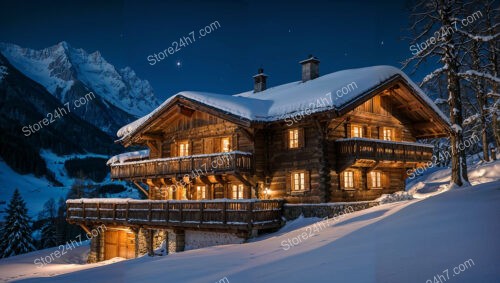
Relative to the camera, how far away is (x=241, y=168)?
23.3 metres

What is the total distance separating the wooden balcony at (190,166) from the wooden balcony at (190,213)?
224 centimetres

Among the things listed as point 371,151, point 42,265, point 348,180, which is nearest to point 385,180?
point 348,180

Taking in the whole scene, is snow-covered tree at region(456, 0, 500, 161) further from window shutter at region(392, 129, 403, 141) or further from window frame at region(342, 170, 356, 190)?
window frame at region(342, 170, 356, 190)

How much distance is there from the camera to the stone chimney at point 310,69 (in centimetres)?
2939

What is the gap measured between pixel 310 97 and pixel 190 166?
26.4ft

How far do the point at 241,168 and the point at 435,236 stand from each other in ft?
47.8

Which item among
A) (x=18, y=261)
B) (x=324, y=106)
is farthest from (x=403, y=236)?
(x=18, y=261)

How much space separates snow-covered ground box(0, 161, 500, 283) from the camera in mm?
7704

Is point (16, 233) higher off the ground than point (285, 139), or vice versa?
point (285, 139)

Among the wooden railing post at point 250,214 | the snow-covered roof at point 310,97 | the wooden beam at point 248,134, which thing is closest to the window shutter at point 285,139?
the snow-covered roof at point 310,97

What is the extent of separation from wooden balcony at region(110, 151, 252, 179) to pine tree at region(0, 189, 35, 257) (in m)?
22.8

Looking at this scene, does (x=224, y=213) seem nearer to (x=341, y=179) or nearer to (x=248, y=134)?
(x=248, y=134)

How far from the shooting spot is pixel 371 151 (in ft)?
75.3

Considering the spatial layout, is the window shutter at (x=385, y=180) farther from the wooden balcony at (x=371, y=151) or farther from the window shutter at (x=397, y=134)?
the window shutter at (x=397, y=134)
